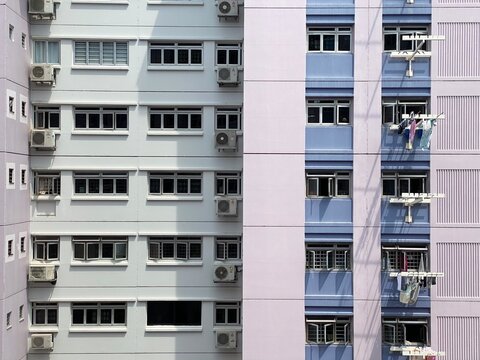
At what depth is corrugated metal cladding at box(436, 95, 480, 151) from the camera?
8.73 m

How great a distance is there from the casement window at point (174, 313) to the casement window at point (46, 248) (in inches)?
73.2

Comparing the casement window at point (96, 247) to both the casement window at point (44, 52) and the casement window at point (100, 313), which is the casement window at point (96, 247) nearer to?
the casement window at point (100, 313)

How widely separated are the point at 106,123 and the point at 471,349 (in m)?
7.12

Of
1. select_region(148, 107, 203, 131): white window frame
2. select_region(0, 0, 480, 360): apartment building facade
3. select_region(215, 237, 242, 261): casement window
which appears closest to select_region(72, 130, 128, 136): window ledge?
select_region(0, 0, 480, 360): apartment building facade

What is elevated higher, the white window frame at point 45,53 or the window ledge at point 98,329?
the white window frame at point 45,53

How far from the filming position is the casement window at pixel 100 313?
948 centimetres

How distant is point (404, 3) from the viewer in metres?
8.87

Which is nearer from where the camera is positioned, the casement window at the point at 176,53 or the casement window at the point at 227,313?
the casement window at the point at 227,313

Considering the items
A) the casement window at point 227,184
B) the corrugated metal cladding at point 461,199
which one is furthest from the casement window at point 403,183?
the casement window at point 227,184

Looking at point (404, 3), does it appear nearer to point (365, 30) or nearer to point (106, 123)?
point (365, 30)

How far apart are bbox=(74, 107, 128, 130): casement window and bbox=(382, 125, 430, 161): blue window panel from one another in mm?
4434

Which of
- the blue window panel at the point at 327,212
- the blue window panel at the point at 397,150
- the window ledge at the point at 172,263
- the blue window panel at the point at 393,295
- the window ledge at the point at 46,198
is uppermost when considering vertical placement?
the blue window panel at the point at 397,150

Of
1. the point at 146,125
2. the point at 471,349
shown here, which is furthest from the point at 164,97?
the point at 471,349

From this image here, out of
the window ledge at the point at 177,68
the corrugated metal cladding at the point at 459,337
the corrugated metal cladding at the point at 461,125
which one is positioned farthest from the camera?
the window ledge at the point at 177,68
